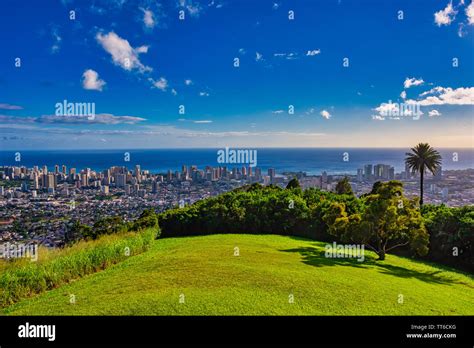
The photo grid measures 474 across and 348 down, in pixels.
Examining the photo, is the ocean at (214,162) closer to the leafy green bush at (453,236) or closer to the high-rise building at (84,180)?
the leafy green bush at (453,236)

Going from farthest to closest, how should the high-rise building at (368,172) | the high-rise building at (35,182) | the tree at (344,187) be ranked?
the high-rise building at (368,172) < the tree at (344,187) < the high-rise building at (35,182)

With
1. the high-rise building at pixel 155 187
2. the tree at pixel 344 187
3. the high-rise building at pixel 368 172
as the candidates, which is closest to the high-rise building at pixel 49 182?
the high-rise building at pixel 155 187

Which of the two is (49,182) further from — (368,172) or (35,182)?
(368,172)

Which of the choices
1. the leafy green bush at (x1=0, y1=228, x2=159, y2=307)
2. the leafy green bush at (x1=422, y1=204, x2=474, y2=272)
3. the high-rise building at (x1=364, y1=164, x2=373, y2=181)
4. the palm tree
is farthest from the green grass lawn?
the high-rise building at (x1=364, y1=164, x2=373, y2=181)

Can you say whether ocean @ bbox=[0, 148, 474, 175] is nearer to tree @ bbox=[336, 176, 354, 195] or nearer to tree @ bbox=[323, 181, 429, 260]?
tree @ bbox=[336, 176, 354, 195]

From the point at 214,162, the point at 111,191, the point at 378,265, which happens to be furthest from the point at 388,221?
the point at 214,162
